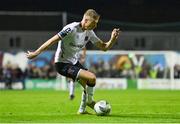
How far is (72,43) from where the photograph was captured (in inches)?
556

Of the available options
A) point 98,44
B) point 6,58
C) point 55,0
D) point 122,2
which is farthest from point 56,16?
point 98,44

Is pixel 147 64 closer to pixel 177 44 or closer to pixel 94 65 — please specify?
pixel 94 65

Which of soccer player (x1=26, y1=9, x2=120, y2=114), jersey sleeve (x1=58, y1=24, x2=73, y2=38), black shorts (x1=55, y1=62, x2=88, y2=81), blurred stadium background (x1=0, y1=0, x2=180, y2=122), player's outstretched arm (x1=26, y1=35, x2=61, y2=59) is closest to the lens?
player's outstretched arm (x1=26, y1=35, x2=61, y2=59)

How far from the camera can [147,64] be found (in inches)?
1770

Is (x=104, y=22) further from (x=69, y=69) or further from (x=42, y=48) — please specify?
(x=42, y=48)

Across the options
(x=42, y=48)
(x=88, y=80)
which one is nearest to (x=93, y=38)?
(x=88, y=80)

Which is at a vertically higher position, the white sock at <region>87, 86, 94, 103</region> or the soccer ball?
the white sock at <region>87, 86, 94, 103</region>

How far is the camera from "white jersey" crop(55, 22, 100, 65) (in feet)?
45.9

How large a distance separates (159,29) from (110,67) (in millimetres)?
22240

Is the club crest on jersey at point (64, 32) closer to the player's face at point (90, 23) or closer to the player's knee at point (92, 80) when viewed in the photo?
the player's face at point (90, 23)

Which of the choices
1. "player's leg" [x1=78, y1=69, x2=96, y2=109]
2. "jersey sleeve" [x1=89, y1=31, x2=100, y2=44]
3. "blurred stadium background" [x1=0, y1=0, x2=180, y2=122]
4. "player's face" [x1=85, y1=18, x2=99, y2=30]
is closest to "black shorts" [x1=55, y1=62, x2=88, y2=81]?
"player's leg" [x1=78, y1=69, x2=96, y2=109]

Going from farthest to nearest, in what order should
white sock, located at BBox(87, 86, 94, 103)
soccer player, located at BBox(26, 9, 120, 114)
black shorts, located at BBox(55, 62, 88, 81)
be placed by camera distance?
white sock, located at BBox(87, 86, 94, 103)
black shorts, located at BBox(55, 62, 88, 81)
soccer player, located at BBox(26, 9, 120, 114)

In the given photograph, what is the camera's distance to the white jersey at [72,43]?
1398 centimetres

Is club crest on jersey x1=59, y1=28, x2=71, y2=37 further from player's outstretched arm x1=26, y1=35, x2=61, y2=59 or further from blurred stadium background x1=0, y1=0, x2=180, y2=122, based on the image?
blurred stadium background x1=0, y1=0, x2=180, y2=122
